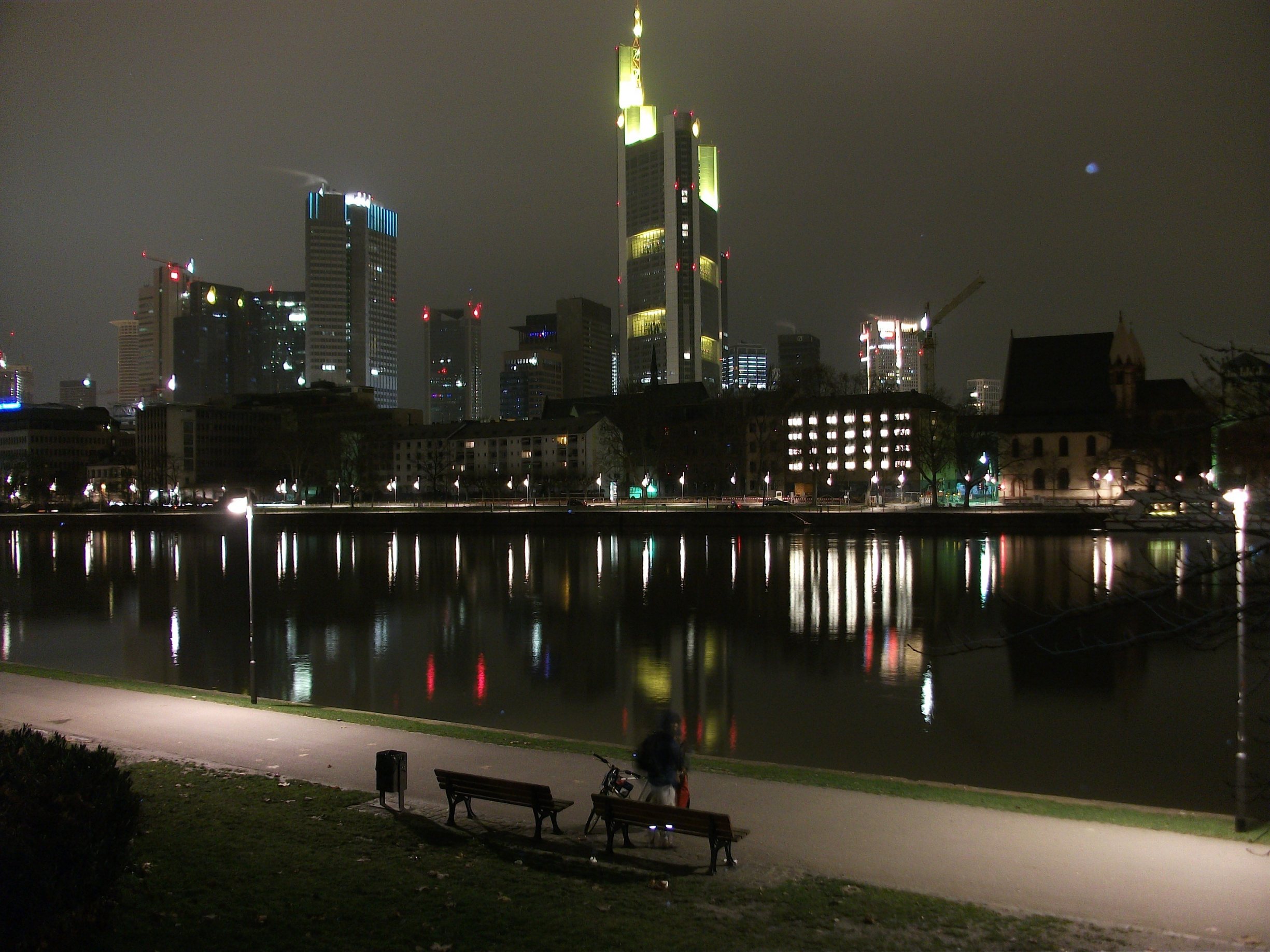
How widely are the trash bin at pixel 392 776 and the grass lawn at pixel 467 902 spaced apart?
55 centimetres

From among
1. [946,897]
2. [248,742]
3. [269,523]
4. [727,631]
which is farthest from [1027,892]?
[269,523]

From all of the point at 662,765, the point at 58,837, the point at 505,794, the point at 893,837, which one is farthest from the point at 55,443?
the point at 893,837

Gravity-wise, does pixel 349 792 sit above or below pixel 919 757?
above

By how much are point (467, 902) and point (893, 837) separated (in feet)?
12.9

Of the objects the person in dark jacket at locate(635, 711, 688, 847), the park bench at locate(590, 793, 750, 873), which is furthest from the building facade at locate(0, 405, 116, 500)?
the park bench at locate(590, 793, 750, 873)

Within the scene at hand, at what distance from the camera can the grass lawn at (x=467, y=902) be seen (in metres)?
6.34

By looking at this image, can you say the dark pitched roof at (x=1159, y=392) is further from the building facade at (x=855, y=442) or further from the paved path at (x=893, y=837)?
the paved path at (x=893, y=837)

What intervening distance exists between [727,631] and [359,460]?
321ft

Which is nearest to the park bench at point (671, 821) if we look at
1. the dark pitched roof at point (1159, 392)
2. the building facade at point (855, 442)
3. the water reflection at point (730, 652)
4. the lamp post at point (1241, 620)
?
the water reflection at point (730, 652)

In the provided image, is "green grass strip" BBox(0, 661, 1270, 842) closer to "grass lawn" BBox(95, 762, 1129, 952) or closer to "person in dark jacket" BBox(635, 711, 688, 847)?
"person in dark jacket" BBox(635, 711, 688, 847)

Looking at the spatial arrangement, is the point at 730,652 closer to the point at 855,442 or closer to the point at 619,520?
the point at 619,520

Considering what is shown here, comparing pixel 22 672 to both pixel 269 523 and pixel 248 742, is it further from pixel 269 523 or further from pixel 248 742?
pixel 269 523

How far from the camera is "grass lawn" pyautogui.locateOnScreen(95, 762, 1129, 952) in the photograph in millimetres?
6344

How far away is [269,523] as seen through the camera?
278 feet
